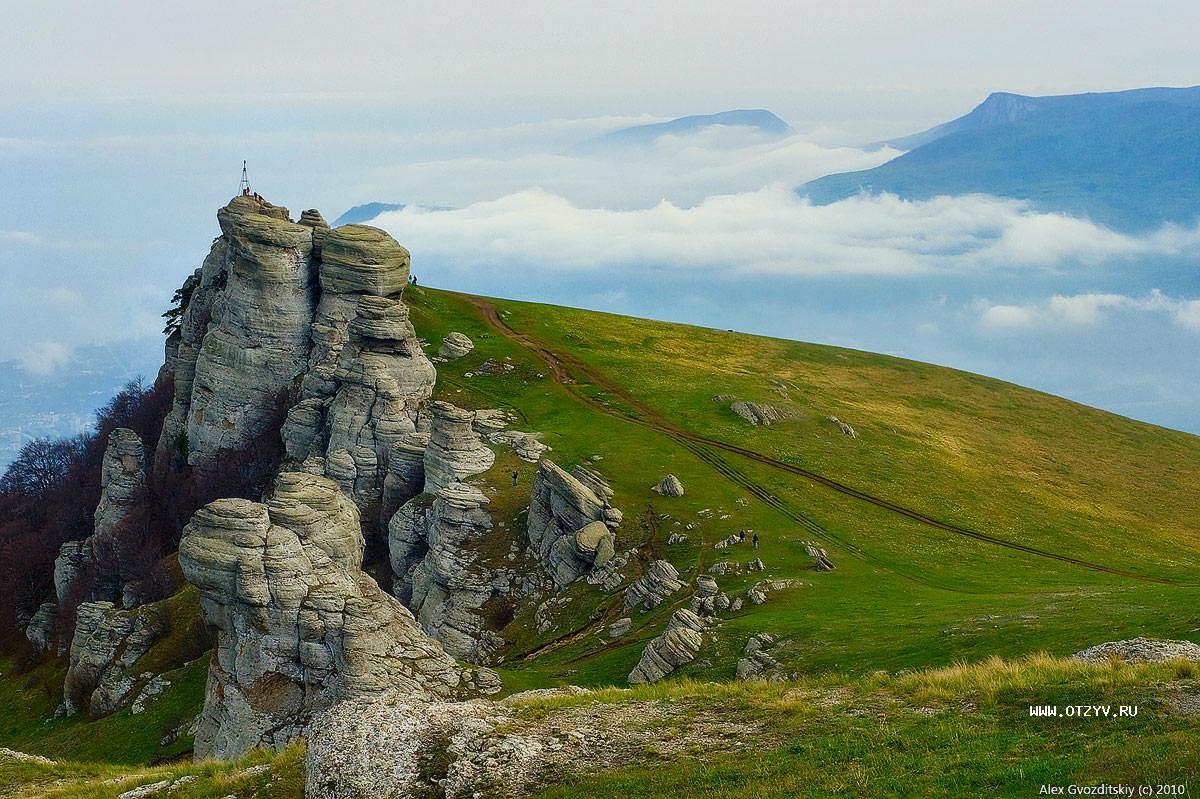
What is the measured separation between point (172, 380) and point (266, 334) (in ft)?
109

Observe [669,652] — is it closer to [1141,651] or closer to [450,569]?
[1141,651]

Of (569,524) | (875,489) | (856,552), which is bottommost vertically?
(856,552)

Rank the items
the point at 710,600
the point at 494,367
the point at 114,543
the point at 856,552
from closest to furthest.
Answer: the point at 710,600
the point at 856,552
the point at 114,543
the point at 494,367

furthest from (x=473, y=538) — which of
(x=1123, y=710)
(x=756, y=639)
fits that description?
(x=1123, y=710)

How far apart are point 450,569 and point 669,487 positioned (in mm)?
19389

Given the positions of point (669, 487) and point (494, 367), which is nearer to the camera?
point (669, 487)

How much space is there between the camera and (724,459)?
90188 mm

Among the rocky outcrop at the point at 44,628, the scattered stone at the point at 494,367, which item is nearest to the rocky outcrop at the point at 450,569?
the scattered stone at the point at 494,367

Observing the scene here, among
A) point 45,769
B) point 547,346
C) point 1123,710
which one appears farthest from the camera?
point 547,346

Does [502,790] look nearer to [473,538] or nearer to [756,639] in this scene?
[756,639]

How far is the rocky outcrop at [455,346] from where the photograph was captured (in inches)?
4427

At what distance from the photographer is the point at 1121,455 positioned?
111000 millimetres

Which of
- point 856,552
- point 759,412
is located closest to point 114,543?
point 759,412

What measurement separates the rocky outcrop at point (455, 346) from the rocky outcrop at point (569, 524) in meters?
38.0
